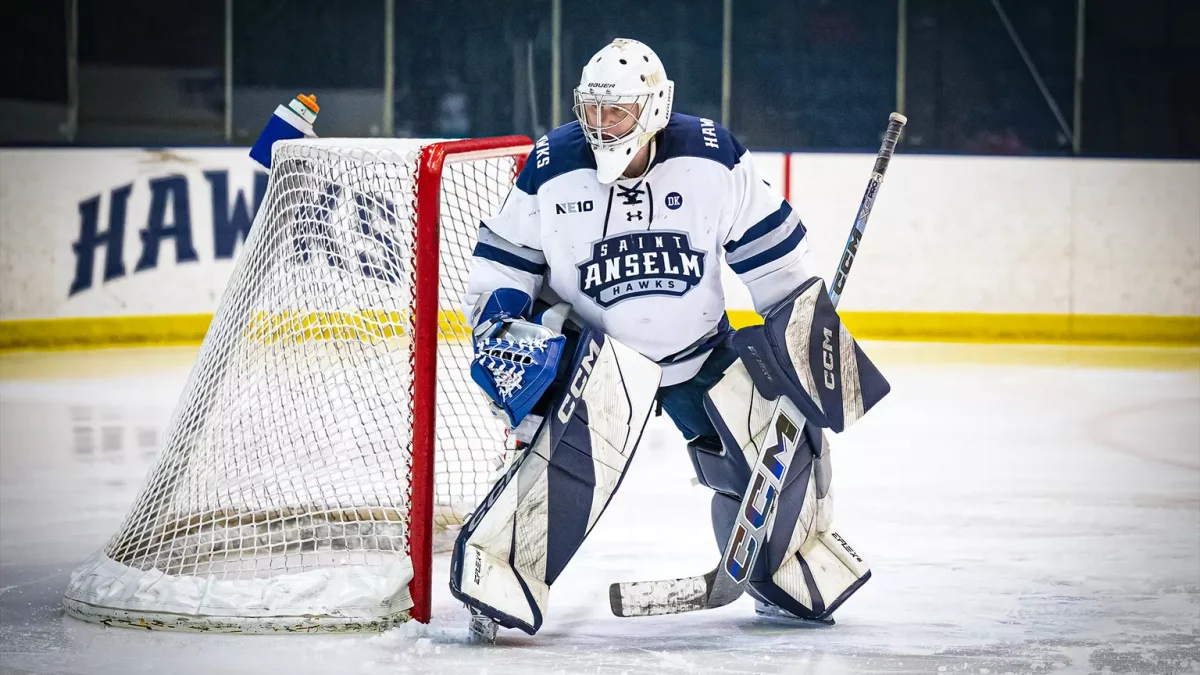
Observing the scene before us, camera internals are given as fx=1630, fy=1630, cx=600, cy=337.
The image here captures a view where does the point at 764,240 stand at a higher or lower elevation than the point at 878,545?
higher

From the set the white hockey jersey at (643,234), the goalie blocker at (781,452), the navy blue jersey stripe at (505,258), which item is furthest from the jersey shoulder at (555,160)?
the goalie blocker at (781,452)

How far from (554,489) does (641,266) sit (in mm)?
398

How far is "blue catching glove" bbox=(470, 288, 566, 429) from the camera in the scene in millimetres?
2551

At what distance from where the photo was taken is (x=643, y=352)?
280cm

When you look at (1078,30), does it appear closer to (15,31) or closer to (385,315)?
A: (15,31)

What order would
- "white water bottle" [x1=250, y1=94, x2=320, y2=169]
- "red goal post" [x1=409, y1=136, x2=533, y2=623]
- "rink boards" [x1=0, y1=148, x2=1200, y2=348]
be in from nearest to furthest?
"red goal post" [x1=409, y1=136, x2=533, y2=623], "white water bottle" [x1=250, y1=94, x2=320, y2=169], "rink boards" [x1=0, y1=148, x2=1200, y2=348]

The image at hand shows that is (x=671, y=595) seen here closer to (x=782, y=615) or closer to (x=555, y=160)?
(x=782, y=615)

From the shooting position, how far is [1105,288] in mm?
7027

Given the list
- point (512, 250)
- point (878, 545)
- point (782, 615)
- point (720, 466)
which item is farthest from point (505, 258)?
point (878, 545)

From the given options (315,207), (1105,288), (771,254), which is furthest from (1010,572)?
(1105,288)

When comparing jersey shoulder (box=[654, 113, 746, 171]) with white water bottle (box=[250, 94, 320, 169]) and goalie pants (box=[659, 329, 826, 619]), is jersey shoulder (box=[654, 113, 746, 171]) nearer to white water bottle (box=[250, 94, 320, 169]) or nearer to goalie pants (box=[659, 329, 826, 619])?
goalie pants (box=[659, 329, 826, 619])

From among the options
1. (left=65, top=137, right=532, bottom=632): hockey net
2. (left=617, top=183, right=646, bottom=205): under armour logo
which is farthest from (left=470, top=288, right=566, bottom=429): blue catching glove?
(left=617, top=183, right=646, bottom=205): under armour logo

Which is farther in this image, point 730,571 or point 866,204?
point 866,204

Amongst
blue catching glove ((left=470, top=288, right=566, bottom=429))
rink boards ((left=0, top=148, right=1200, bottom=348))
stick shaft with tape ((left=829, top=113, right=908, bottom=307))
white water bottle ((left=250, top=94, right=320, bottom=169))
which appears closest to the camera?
blue catching glove ((left=470, top=288, right=566, bottom=429))
